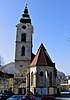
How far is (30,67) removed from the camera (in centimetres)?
5000

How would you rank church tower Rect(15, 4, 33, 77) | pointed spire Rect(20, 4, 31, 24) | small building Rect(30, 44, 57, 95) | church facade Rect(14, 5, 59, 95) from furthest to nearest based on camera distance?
pointed spire Rect(20, 4, 31, 24)
church tower Rect(15, 4, 33, 77)
church facade Rect(14, 5, 59, 95)
small building Rect(30, 44, 57, 95)

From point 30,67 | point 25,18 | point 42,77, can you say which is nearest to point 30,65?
point 30,67

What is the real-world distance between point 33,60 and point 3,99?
21961mm

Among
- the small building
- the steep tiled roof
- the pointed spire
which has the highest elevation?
the pointed spire

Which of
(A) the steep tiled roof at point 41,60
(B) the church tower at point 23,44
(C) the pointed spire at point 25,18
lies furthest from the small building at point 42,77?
(C) the pointed spire at point 25,18

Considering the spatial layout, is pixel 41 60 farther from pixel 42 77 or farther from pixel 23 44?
pixel 23 44

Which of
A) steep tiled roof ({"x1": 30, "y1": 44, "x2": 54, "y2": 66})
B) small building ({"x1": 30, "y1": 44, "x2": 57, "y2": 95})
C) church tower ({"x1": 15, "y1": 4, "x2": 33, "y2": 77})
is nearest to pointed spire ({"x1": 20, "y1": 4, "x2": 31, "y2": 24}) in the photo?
church tower ({"x1": 15, "y1": 4, "x2": 33, "y2": 77})

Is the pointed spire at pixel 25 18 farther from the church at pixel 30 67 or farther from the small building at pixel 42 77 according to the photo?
the small building at pixel 42 77

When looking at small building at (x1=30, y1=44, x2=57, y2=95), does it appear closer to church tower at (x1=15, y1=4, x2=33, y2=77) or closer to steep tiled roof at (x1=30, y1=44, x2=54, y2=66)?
steep tiled roof at (x1=30, y1=44, x2=54, y2=66)

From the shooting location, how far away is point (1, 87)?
218ft

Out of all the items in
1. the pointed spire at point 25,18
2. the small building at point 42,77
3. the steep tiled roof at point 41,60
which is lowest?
the small building at point 42,77

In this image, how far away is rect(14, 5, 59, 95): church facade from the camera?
156 feet

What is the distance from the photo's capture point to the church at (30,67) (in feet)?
156

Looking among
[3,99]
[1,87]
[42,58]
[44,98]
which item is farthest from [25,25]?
[44,98]
